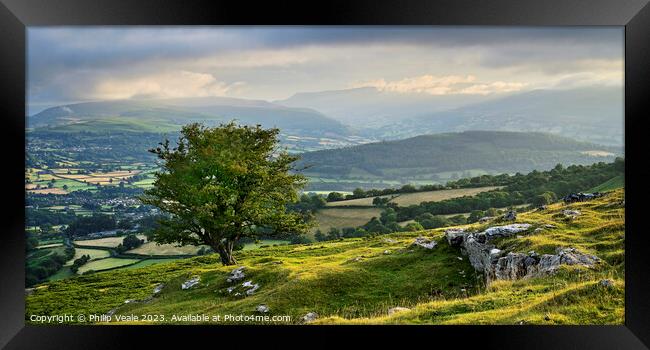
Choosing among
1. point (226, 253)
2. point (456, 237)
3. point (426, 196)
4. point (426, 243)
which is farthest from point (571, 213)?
point (426, 196)

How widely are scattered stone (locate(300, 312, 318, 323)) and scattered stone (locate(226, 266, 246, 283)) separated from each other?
2943mm

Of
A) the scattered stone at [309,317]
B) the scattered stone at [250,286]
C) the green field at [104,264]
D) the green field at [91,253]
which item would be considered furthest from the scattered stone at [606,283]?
the green field at [91,253]

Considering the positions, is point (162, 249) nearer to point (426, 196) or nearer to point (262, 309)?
point (262, 309)

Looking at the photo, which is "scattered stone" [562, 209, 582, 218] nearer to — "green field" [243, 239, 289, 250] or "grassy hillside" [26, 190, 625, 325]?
"grassy hillside" [26, 190, 625, 325]

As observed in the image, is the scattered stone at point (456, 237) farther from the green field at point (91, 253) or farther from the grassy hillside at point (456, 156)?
the green field at point (91, 253)

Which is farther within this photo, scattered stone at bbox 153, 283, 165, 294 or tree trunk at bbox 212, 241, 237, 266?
tree trunk at bbox 212, 241, 237, 266

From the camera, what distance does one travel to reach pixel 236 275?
12711 mm

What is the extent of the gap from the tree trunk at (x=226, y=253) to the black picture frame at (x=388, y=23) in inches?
243

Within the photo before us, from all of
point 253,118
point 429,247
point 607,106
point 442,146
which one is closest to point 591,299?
point 429,247

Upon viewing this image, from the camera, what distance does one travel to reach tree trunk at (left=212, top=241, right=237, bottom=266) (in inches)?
601

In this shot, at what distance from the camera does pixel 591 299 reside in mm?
8914

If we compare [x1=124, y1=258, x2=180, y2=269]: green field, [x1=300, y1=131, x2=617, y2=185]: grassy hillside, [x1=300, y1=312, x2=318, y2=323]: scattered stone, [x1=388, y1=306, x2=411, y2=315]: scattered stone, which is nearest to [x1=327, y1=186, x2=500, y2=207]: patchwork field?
[x1=300, y1=131, x2=617, y2=185]: grassy hillside

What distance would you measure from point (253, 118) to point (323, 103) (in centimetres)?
242

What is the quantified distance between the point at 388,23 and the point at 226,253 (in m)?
9.70
